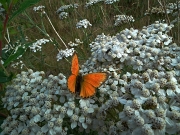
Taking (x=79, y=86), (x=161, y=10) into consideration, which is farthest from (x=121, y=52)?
(x=161, y=10)

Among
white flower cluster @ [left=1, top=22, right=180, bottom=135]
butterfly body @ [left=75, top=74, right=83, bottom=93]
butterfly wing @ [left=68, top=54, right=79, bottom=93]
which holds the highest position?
butterfly wing @ [left=68, top=54, right=79, bottom=93]

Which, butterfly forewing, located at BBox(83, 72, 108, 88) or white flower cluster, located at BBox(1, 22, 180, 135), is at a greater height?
butterfly forewing, located at BBox(83, 72, 108, 88)

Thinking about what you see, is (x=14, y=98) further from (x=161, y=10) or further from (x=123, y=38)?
(x=161, y=10)

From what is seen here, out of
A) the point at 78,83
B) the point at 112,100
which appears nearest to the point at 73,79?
the point at 78,83

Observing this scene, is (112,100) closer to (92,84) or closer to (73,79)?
(92,84)

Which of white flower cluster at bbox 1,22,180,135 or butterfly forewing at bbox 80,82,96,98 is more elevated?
butterfly forewing at bbox 80,82,96,98

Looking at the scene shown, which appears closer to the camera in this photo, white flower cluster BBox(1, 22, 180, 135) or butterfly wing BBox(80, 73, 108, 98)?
white flower cluster BBox(1, 22, 180, 135)
